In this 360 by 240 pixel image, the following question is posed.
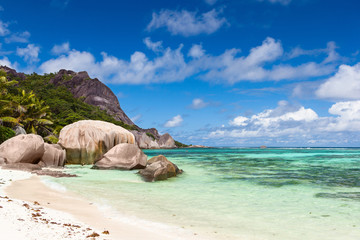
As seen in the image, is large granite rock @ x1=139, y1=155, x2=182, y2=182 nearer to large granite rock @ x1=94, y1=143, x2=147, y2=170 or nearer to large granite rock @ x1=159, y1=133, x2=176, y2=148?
large granite rock @ x1=94, y1=143, x2=147, y2=170

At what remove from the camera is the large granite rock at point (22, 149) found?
16.1 metres

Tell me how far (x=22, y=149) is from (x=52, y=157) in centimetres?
259

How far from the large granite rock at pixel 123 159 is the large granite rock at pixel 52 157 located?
2711 millimetres

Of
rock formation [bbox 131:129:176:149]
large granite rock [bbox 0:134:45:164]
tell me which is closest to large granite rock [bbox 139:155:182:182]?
large granite rock [bbox 0:134:45:164]

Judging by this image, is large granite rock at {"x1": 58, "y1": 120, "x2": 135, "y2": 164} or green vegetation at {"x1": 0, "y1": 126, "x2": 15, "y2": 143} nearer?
large granite rock at {"x1": 58, "y1": 120, "x2": 135, "y2": 164}

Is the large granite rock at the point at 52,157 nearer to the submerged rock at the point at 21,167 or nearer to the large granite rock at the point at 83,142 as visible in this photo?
the submerged rock at the point at 21,167

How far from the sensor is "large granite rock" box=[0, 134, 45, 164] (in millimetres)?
16062

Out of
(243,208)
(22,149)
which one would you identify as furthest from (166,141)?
(243,208)

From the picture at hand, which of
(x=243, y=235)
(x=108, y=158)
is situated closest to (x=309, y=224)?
(x=243, y=235)

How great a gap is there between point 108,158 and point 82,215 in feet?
41.9

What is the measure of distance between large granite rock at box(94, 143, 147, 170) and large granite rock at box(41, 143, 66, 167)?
2711 mm

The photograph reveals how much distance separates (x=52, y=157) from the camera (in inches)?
741

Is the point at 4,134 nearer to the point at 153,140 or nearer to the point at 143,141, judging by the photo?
the point at 143,141

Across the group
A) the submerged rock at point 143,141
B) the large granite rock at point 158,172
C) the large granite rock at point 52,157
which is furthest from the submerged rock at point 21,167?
the submerged rock at point 143,141
